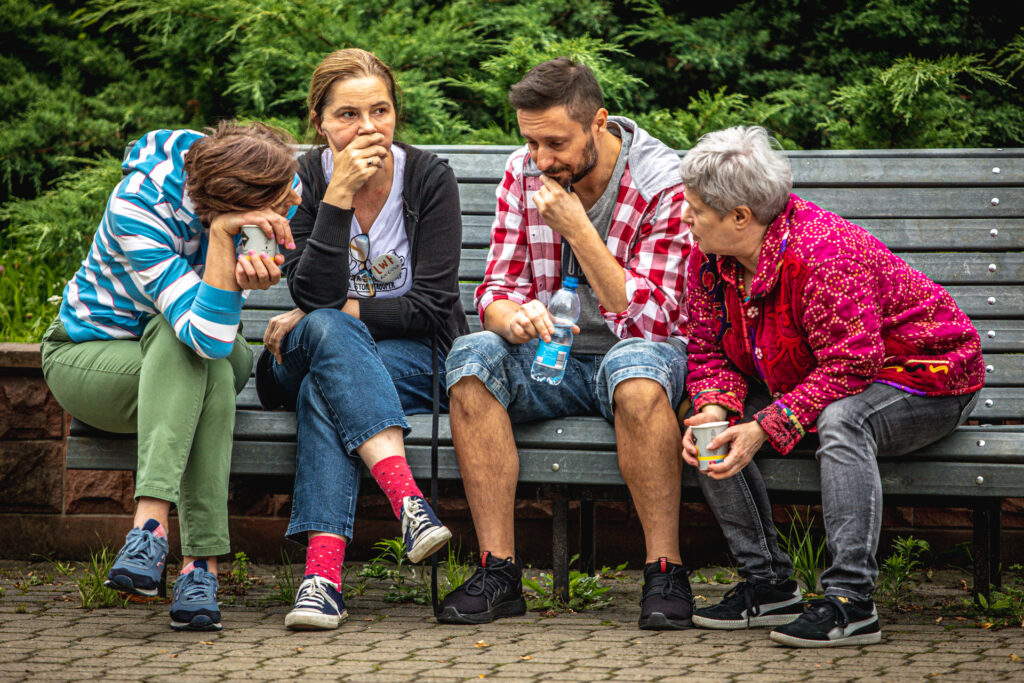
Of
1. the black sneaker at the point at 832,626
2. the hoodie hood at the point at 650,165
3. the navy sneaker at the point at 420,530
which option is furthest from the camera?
the hoodie hood at the point at 650,165

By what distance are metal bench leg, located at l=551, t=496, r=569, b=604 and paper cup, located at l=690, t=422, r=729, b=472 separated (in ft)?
1.90

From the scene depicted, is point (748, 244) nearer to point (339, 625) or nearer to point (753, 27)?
point (339, 625)

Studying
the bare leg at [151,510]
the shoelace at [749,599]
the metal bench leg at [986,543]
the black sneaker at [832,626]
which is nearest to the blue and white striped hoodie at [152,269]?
the bare leg at [151,510]

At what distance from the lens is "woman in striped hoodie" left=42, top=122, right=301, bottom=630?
10.8 feet

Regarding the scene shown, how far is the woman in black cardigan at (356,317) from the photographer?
132 inches

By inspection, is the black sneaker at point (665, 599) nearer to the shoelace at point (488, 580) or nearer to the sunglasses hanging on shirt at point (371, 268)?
the shoelace at point (488, 580)

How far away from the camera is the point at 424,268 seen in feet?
12.5

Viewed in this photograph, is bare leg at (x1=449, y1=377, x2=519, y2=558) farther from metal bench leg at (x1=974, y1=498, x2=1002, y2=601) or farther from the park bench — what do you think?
metal bench leg at (x1=974, y1=498, x2=1002, y2=601)

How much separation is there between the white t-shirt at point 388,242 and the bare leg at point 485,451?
1.93 feet

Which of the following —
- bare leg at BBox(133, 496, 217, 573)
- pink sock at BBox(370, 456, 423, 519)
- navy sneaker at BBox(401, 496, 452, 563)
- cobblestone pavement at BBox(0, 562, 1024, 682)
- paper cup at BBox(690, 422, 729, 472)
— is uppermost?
paper cup at BBox(690, 422, 729, 472)

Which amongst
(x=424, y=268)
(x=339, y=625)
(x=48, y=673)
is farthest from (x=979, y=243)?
(x=48, y=673)

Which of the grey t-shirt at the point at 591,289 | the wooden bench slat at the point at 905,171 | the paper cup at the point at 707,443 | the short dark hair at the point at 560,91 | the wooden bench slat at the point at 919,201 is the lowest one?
the paper cup at the point at 707,443

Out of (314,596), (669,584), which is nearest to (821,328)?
(669,584)

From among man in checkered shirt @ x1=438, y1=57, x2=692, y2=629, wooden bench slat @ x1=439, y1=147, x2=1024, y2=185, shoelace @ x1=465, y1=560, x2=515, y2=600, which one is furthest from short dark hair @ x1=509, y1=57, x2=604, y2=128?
shoelace @ x1=465, y1=560, x2=515, y2=600
